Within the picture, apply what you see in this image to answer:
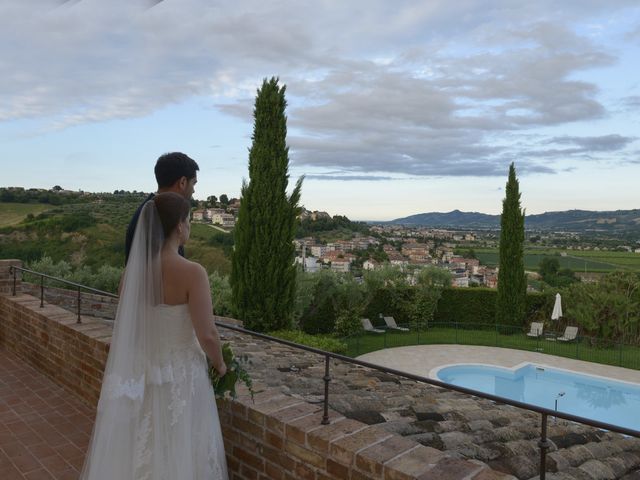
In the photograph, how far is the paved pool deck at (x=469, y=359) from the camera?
11914 mm

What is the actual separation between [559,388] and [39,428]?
39.9 ft

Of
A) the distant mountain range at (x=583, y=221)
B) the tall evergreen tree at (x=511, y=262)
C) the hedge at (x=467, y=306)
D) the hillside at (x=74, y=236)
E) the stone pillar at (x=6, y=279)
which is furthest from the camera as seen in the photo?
the distant mountain range at (x=583, y=221)

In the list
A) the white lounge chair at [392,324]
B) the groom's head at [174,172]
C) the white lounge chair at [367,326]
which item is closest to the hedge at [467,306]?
the white lounge chair at [392,324]

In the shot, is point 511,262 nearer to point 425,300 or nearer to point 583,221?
point 425,300

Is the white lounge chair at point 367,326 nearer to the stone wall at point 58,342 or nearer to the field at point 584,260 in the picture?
the stone wall at point 58,342

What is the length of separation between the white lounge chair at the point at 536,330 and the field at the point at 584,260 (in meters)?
24.8

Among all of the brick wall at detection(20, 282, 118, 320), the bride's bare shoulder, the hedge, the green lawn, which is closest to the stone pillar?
the brick wall at detection(20, 282, 118, 320)

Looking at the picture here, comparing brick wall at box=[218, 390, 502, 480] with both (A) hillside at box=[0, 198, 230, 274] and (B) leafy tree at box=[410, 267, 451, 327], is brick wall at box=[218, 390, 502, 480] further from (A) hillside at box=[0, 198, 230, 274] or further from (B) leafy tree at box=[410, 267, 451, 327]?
A: (A) hillside at box=[0, 198, 230, 274]

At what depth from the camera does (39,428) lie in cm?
371

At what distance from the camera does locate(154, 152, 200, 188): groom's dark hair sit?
236 centimetres

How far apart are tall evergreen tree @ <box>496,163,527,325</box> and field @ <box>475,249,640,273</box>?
23442mm

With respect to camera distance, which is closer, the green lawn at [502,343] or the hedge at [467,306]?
the green lawn at [502,343]

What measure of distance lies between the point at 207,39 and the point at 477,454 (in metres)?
8.89

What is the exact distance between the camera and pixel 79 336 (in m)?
4.19
